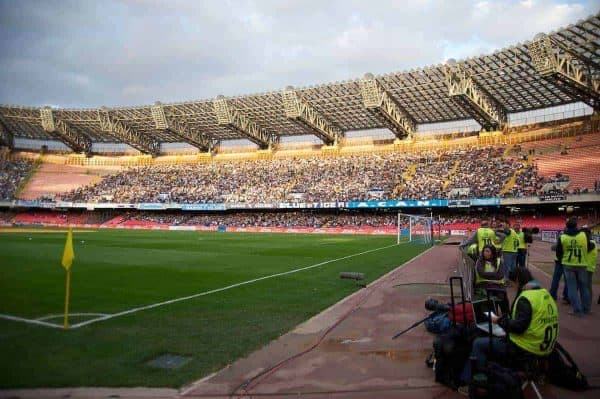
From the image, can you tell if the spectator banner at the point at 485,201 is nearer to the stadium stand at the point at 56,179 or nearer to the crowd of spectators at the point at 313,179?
the crowd of spectators at the point at 313,179

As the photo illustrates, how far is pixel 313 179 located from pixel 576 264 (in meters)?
55.6

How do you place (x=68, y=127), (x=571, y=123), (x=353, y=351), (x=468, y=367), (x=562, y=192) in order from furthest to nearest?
(x=68, y=127)
(x=571, y=123)
(x=562, y=192)
(x=353, y=351)
(x=468, y=367)

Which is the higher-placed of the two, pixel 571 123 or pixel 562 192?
pixel 571 123

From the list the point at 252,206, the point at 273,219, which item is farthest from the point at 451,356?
the point at 273,219

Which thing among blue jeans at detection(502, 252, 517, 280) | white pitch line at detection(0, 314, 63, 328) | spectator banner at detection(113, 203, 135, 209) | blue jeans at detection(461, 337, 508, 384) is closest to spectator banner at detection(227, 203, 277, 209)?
spectator banner at detection(113, 203, 135, 209)

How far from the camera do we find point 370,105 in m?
54.8

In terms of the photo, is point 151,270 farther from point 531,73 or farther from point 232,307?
point 531,73

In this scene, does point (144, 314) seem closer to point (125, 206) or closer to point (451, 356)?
point (451, 356)

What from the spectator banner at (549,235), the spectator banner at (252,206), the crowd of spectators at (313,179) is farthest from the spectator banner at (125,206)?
the spectator banner at (549,235)

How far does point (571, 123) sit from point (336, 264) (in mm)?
47782

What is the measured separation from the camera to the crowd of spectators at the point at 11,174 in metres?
71.2

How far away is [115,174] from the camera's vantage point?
79438mm

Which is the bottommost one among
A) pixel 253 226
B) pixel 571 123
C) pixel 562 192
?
pixel 253 226

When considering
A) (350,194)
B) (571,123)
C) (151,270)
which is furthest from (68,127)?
(571,123)
